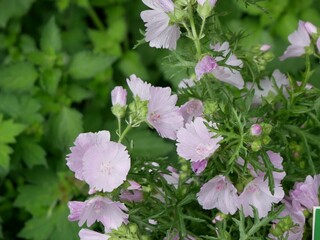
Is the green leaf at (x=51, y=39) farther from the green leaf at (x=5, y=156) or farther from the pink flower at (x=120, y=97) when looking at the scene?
the pink flower at (x=120, y=97)

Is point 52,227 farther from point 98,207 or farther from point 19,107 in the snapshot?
point 98,207

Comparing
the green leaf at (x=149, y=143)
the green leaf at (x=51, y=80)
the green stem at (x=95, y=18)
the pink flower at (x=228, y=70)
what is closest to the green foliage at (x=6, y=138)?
the green leaf at (x=51, y=80)

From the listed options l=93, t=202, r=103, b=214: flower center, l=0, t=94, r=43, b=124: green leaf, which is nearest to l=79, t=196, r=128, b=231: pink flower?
l=93, t=202, r=103, b=214: flower center

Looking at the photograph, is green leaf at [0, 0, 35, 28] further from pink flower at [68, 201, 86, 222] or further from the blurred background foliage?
pink flower at [68, 201, 86, 222]

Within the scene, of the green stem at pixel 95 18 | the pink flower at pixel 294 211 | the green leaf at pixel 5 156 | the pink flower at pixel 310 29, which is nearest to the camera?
the pink flower at pixel 294 211

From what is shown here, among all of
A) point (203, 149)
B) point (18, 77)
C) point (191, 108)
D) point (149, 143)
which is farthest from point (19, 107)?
point (203, 149)
